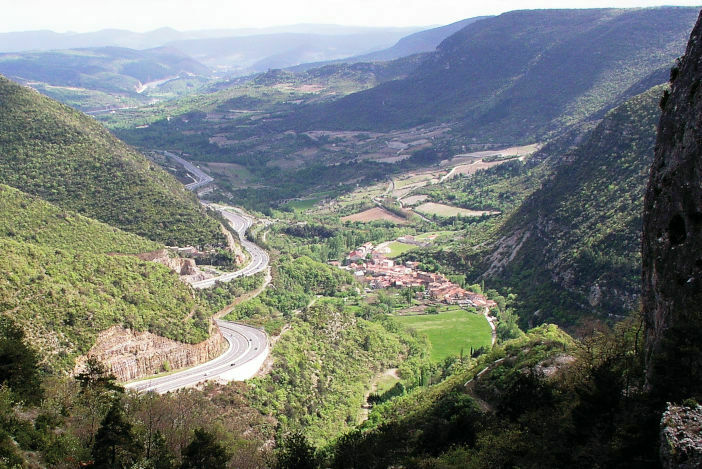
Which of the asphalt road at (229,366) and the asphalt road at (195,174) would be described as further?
the asphalt road at (195,174)

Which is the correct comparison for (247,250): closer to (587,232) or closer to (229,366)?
(229,366)

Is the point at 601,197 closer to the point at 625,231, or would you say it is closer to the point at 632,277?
the point at 625,231

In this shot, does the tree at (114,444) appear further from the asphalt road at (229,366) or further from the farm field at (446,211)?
the farm field at (446,211)

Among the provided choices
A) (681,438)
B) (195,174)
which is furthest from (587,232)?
(195,174)

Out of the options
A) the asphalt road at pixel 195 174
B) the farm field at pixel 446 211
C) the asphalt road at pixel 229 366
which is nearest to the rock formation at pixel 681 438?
the asphalt road at pixel 229 366

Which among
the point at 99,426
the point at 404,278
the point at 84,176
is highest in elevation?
the point at 84,176

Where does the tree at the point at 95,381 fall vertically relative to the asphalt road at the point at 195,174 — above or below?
above

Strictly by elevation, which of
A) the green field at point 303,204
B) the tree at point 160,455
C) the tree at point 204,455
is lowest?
the green field at point 303,204
